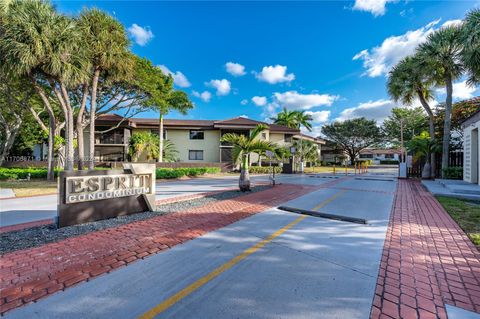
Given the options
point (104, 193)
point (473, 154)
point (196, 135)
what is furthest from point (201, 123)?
point (473, 154)

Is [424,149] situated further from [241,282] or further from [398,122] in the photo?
[398,122]

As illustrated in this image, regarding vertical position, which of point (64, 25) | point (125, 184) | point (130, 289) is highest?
point (64, 25)

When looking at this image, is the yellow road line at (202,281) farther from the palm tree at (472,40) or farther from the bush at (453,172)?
the bush at (453,172)

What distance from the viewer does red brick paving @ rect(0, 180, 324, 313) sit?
2654mm

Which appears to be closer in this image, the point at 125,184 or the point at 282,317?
the point at 282,317

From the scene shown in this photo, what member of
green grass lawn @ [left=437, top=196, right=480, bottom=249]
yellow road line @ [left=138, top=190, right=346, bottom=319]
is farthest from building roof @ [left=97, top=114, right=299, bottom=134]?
yellow road line @ [left=138, top=190, right=346, bottom=319]

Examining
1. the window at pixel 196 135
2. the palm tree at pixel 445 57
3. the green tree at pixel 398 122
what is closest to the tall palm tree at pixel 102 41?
the window at pixel 196 135

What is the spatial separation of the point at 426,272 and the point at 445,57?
17831mm

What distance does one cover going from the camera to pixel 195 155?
93.1 feet

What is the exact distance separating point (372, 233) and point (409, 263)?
1.35 m

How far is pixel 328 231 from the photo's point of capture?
473cm

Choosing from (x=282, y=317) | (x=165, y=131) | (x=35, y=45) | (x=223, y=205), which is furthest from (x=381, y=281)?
(x=165, y=131)

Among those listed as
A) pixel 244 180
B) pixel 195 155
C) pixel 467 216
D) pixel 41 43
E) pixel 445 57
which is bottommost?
pixel 467 216

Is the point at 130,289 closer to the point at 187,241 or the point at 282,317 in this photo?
the point at 187,241
